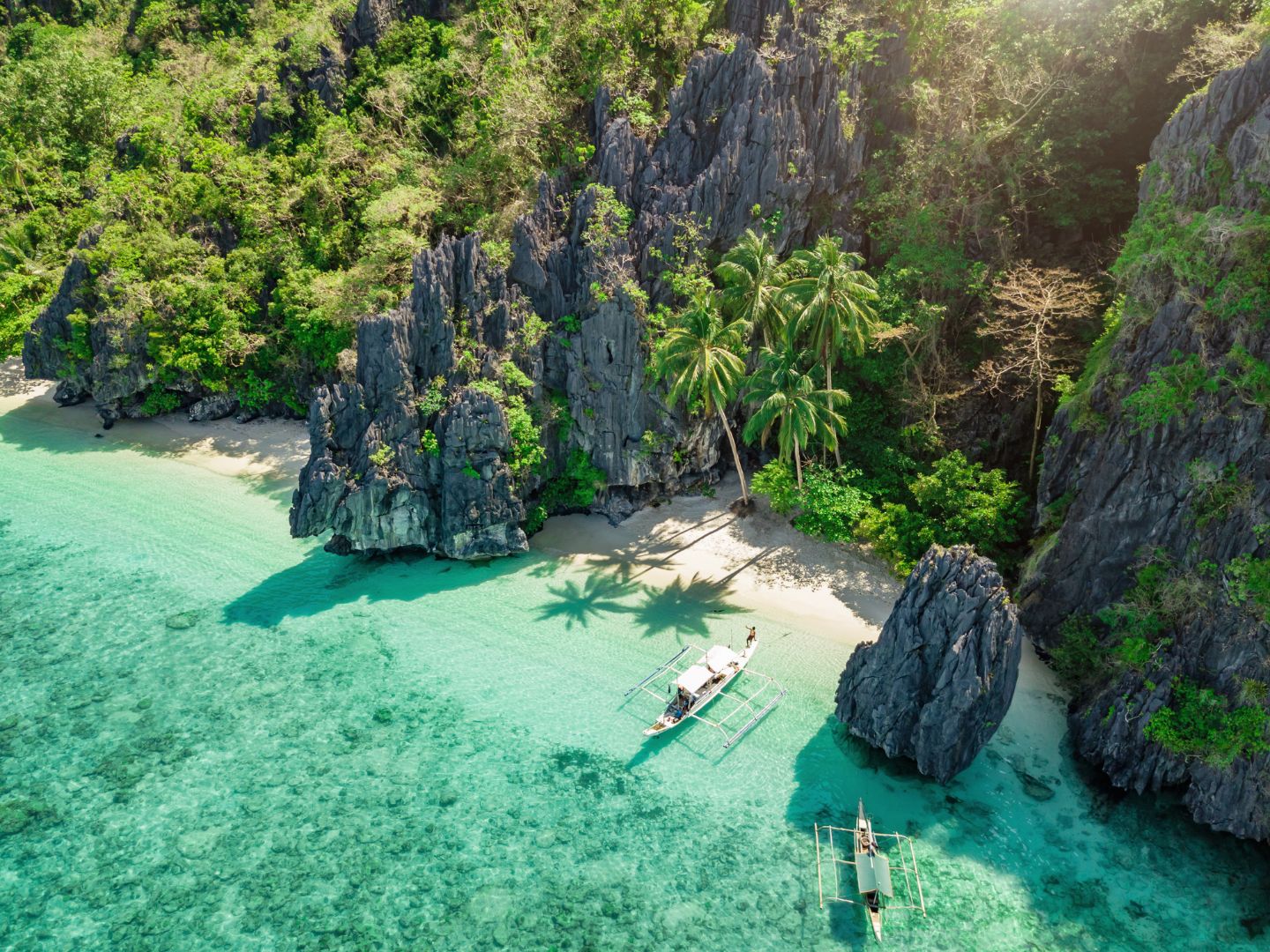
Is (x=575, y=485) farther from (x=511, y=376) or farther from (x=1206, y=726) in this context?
(x=1206, y=726)

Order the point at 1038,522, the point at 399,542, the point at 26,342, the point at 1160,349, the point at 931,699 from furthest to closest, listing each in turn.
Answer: the point at 26,342 < the point at 399,542 < the point at 1038,522 < the point at 1160,349 < the point at 931,699

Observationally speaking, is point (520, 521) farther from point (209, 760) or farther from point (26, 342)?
point (26, 342)

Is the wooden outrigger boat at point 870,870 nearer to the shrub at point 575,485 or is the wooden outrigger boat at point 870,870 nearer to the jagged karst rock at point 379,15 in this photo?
the shrub at point 575,485

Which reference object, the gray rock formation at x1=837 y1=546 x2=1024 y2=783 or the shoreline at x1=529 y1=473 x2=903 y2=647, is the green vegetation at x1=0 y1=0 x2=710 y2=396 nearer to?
the shoreline at x1=529 y1=473 x2=903 y2=647

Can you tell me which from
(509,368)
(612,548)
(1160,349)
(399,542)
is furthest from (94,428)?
(1160,349)

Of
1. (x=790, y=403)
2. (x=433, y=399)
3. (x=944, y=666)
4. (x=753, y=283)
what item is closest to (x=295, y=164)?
(x=433, y=399)

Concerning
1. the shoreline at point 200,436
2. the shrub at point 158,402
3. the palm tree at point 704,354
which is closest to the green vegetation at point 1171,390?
the palm tree at point 704,354

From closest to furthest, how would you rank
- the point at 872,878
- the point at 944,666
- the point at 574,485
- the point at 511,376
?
the point at 872,878 < the point at 944,666 < the point at 511,376 < the point at 574,485
